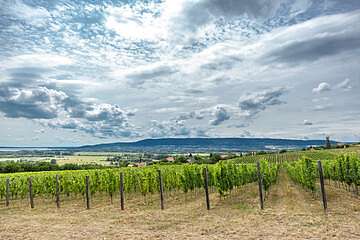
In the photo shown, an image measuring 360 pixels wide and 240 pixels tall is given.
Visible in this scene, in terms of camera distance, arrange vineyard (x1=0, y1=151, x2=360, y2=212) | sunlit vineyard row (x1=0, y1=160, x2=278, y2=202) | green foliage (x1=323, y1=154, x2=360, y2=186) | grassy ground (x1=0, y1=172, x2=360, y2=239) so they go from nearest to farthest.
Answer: grassy ground (x1=0, y1=172, x2=360, y2=239)
green foliage (x1=323, y1=154, x2=360, y2=186)
vineyard (x1=0, y1=151, x2=360, y2=212)
sunlit vineyard row (x1=0, y1=160, x2=278, y2=202)

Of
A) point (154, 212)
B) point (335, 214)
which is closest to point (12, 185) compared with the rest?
point (154, 212)

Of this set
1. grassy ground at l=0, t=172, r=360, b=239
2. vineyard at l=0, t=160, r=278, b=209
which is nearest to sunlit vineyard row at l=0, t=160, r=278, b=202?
vineyard at l=0, t=160, r=278, b=209

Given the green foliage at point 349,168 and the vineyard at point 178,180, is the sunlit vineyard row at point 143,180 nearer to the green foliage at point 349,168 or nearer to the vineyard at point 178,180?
the vineyard at point 178,180

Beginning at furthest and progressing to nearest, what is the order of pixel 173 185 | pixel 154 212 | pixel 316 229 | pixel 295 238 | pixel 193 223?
pixel 173 185 → pixel 154 212 → pixel 193 223 → pixel 316 229 → pixel 295 238

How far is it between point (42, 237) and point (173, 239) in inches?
176

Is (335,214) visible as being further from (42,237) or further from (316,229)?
(42,237)

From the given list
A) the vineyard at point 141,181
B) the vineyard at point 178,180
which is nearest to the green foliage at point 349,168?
the vineyard at point 178,180

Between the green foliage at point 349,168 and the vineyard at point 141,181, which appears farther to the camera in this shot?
the vineyard at point 141,181

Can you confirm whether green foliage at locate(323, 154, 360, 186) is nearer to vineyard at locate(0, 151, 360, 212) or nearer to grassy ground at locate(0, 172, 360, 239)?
vineyard at locate(0, 151, 360, 212)

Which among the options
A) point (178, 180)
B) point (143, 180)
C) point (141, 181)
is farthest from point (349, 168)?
point (141, 181)

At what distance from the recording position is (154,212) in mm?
16359

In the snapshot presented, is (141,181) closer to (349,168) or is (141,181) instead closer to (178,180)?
(178,180)

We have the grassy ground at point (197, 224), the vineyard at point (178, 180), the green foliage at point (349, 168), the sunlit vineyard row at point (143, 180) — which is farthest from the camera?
the sunlit vineyard row at point (143, 180)

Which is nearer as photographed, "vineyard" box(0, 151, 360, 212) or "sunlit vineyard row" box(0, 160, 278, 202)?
"vineyard" box(0, 151, 360, 212)
